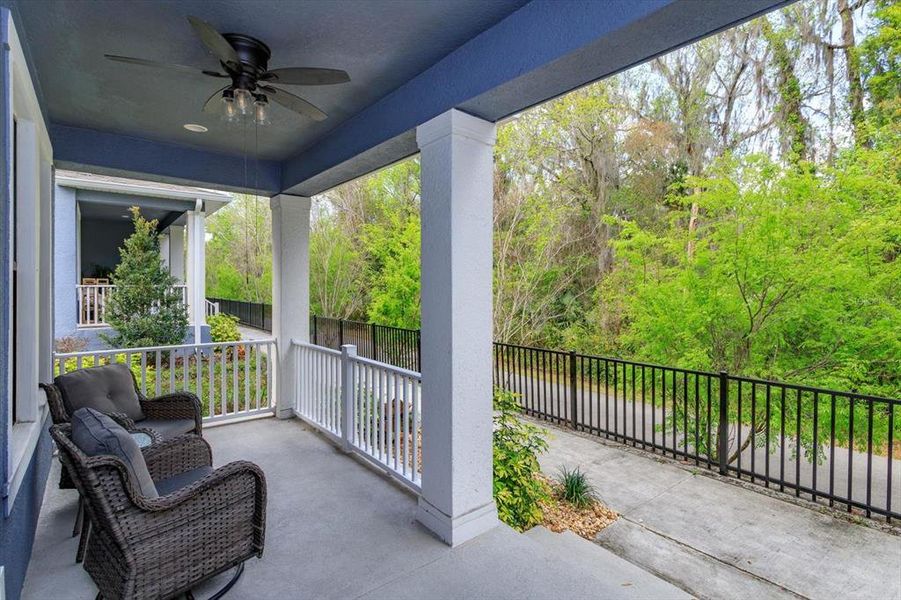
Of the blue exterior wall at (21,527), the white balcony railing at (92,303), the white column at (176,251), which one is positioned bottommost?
the blue exterior wall at (21,527)

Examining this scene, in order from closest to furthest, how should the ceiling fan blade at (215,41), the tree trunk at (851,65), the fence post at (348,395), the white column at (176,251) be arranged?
the ceiling fan blade at (215,41) → the fence post at (348,395) → the tree trunk at (851,65) → the white column at (176,251)

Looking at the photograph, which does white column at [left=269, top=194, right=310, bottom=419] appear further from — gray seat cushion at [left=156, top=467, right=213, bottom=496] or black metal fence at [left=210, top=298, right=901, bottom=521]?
gray seat cushion at [left=156, top=467, right=213, bottom=496]

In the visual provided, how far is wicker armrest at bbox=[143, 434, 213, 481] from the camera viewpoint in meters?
2.47

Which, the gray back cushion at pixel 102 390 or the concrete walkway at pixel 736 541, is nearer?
the concrete walkway at pixel 736 541

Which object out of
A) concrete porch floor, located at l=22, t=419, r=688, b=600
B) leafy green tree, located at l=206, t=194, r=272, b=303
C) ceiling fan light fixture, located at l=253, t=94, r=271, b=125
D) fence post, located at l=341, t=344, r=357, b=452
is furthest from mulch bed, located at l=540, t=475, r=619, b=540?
leafy green tree, located at l=206, t=194, r=272, b=303

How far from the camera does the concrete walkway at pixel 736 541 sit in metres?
2.69

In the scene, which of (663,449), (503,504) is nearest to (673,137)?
(663,449)

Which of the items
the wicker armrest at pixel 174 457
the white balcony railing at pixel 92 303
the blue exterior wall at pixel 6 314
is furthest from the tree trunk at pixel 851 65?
the white balcony railing at pixel 92 303

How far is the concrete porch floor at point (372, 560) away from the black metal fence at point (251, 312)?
36.4 feet

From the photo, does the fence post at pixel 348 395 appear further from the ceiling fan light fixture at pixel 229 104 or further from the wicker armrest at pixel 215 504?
the ceiling fan light fixture at pixel 229 104

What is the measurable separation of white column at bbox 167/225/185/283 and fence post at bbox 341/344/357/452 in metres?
9.36

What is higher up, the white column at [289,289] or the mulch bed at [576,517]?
the white column at [289,289]

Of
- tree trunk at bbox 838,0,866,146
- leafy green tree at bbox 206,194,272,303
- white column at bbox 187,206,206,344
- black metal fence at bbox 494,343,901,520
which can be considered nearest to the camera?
black metal fence at bbox 494,343,901,520

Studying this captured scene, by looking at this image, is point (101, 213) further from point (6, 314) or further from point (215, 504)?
point (215, 504)
